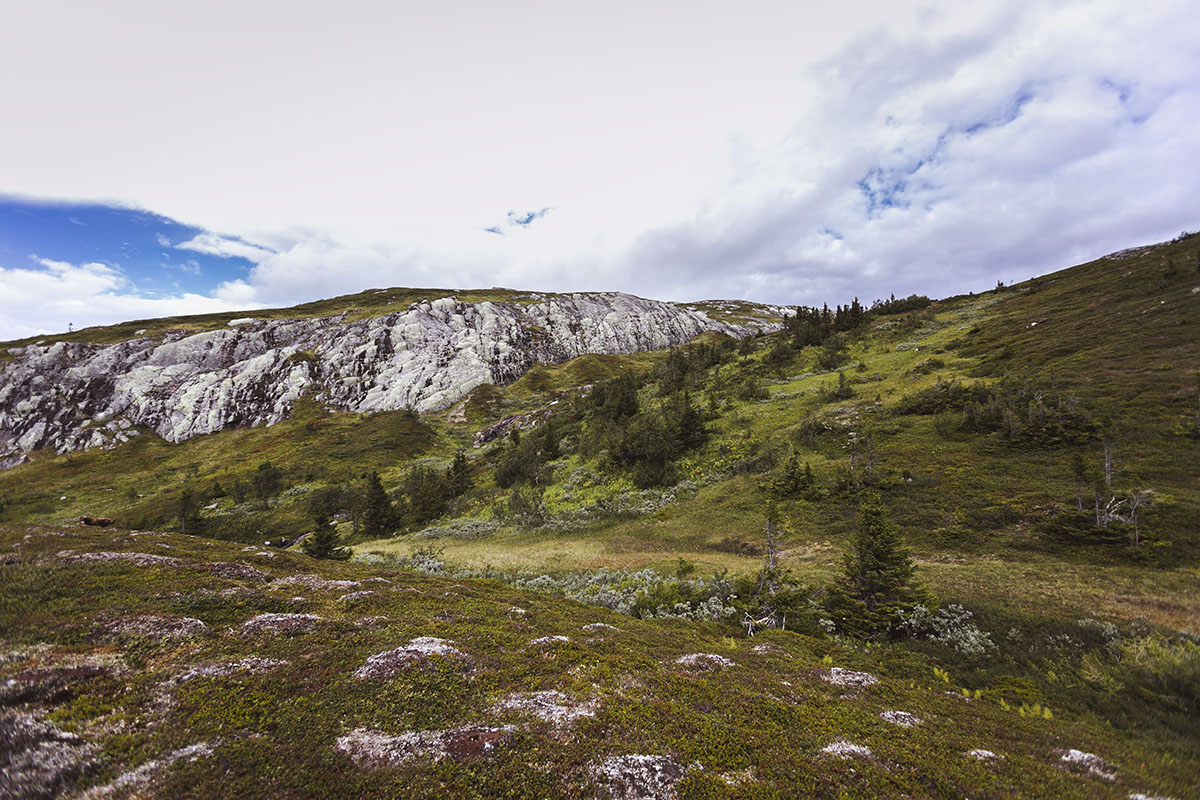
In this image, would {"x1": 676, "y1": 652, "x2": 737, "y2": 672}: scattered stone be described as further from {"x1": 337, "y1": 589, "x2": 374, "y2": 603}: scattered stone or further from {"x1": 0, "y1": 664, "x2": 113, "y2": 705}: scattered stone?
{"x1": 0, "y1": 664, "x2": 113, "y2": 705}: scattered stone

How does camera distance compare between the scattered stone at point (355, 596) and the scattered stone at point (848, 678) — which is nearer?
the scattered stone at point (848, 678)

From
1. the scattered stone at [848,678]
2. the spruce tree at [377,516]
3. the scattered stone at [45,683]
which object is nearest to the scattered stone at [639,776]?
the scattered stone at [848,678]

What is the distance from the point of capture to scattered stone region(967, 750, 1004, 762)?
8.56m

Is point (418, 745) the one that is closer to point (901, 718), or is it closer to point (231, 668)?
point (231, 668)

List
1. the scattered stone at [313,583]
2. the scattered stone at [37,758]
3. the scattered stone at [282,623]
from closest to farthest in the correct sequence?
the scattered stone at [37,758], the scattered stone at [282,623], the scattered stone at [313,583]

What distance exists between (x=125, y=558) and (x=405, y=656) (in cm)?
1437

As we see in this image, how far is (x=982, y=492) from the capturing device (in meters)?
28.9

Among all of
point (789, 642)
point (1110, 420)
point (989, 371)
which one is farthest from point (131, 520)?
point (989, 371)

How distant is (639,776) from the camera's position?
23.2 feet

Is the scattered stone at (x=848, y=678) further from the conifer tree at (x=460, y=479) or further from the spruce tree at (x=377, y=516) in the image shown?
the conifer tree at (x=460, y=479)

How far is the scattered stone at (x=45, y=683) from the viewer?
732cm

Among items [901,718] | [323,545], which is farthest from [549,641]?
[323,545]

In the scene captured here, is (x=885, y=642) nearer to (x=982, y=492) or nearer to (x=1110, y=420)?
(x=982, y=492)

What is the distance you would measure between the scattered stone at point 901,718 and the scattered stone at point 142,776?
14406 millimetres
